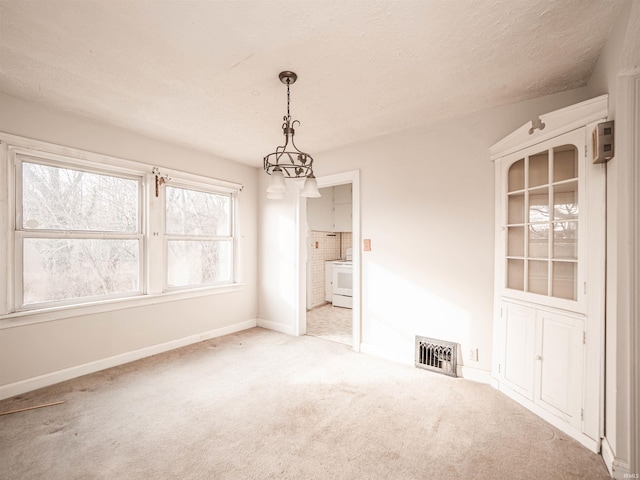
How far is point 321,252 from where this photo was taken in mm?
6375

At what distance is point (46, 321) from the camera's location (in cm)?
264

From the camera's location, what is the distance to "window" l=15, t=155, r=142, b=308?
8.54 feet

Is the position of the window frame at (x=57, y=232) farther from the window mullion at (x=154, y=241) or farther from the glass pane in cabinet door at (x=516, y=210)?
the glass pane in cabinet door at (x=516, y=210)

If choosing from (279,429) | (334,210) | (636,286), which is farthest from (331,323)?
(636,286)

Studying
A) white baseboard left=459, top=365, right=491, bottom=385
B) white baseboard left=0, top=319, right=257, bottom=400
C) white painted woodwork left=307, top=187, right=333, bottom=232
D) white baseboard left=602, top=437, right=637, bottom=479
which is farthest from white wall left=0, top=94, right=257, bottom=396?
white baseboard left=602, top=437, right=637, bottom=479

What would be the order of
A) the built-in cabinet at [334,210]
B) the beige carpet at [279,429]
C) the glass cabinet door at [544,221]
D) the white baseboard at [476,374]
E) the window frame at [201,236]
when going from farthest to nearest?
the built-in cabinet at [334,210] → the window frame at [201,236] → the white baseboard at [476,374] → the glass cabinet door at [544,221] → the beige carpet at [279,429]

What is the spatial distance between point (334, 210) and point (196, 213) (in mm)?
3246

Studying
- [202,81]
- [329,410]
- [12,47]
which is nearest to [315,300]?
[329,410]

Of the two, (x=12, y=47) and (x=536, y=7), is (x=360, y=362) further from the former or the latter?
(x=12, y=47)

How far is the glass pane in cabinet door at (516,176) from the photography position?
8.13 ft

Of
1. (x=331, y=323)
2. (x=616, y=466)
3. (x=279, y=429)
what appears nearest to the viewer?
(x=616, y=466)

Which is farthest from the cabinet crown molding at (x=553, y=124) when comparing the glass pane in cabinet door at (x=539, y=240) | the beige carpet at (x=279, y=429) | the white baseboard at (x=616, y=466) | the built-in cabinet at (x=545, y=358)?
the beige carpet at (x=279, y=429)

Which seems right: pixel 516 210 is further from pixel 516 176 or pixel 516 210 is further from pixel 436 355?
pixel 436 355

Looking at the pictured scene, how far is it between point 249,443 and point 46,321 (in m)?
2.23
